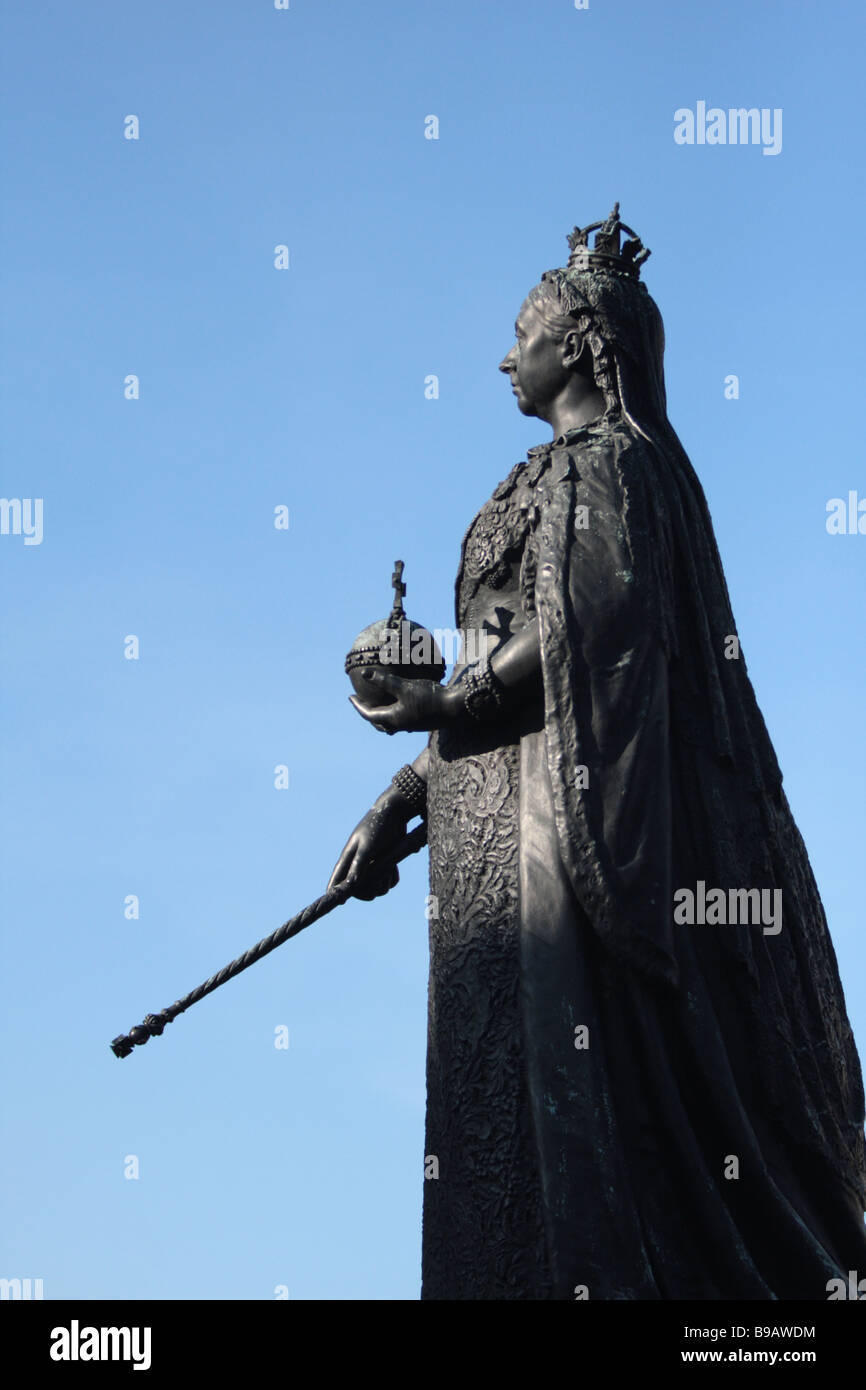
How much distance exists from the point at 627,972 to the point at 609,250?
13.5 ft

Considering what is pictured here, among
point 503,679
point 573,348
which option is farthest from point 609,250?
point 503,679

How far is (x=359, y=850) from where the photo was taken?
1193cm

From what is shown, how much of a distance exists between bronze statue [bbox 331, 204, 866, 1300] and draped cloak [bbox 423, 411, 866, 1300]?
0.04 feet

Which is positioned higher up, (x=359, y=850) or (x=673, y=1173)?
(x=359, y=850)

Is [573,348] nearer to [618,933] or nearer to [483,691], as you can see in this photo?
[483,691]

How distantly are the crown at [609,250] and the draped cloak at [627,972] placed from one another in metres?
1.18

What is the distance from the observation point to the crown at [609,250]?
1177cm

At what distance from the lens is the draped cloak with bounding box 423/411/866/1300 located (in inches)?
381

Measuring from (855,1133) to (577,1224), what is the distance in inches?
68.1

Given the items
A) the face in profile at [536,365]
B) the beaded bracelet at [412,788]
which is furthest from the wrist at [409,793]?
the face in profile at [536,365]

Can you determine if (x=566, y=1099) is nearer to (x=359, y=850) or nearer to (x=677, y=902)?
(x=677, y=902)
